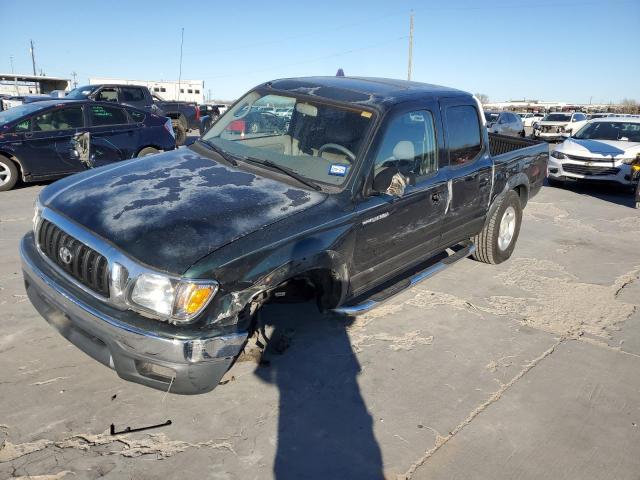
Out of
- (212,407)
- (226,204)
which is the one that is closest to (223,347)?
(212,407)

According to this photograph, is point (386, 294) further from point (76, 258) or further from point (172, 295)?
point (76, 258)

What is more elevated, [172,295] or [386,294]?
[172,295]

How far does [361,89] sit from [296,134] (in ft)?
2.20

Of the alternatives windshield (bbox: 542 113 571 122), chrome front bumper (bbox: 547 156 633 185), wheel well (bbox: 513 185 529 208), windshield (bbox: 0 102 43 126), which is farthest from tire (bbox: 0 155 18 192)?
windshield (bbox: 542 113 571 122)

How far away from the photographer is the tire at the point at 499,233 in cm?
530

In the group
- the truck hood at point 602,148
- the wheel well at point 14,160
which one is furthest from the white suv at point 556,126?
the wheel well at point 14,160

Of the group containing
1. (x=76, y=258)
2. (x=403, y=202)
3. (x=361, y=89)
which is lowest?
(x=76, y=258)

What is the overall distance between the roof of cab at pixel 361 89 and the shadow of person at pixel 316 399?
1.78 meters

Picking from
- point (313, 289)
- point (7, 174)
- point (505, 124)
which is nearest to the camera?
point (313, 289)

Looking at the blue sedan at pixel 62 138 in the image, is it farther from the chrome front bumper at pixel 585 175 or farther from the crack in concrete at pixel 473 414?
the chrome front bumper at pixel 585 175

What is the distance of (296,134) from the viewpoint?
388 centimetres

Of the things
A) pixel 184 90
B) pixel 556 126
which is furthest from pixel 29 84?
pixel 556 126

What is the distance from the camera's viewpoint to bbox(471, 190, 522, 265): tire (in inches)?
209

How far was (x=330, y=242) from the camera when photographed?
3068mm
